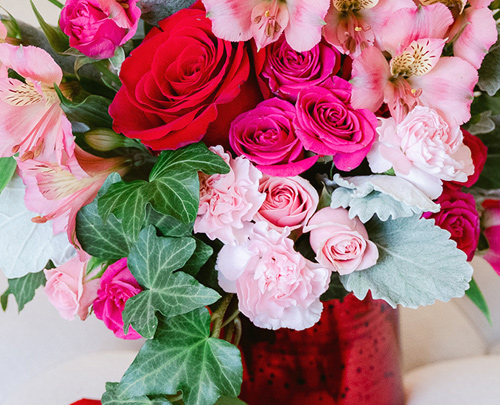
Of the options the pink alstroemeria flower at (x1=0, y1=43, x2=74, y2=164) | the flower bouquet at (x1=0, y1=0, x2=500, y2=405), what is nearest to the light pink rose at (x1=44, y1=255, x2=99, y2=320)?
the flower bouquet at (x1=0, y1=0, x2=500, y2=405)

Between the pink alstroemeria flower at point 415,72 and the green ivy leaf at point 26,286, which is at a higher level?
the pink alstroemeria flower at point 415,72

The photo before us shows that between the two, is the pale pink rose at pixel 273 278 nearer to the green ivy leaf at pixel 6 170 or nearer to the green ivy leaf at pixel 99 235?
the green ivy leaf at pixel 99 235

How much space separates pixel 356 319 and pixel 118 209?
27cm

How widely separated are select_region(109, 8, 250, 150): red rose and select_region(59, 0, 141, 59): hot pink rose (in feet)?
0.07

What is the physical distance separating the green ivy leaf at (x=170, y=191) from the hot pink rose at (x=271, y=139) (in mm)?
28

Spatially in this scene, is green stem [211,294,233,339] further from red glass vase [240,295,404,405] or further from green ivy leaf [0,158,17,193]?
green ivy leaf [0,158,17,193]

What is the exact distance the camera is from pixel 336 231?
16.8 inches

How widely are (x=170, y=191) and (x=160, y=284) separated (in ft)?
0.32

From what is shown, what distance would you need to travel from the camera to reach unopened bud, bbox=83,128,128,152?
465 mm

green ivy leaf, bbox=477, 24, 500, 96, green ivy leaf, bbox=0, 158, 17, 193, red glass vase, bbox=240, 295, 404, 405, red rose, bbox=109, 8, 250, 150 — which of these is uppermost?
red rose, bbox=109, 8, 250, 150

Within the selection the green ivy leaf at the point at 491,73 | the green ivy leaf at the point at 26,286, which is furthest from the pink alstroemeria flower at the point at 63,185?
the green ivy leaf at the point at 491,73

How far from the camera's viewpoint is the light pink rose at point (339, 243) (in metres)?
0.43

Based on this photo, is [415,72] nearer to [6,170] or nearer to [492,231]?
[492,231]

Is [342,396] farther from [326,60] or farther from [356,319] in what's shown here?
[326,60]
